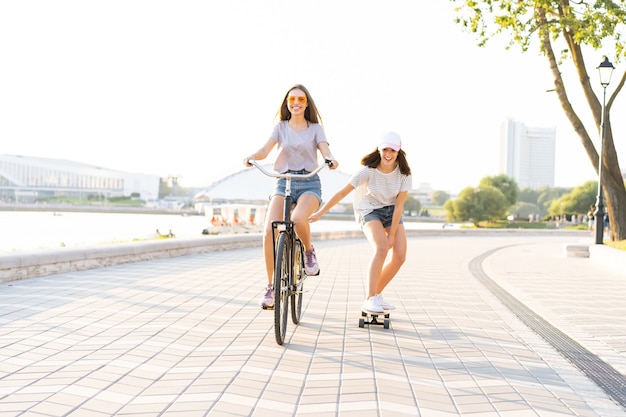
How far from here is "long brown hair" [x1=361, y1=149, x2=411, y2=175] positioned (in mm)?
5996

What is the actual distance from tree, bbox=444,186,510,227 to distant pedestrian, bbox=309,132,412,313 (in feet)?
237

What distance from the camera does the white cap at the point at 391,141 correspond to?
5824 mm

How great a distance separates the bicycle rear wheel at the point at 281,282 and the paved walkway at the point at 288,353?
15 cm

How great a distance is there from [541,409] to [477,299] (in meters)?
4.95

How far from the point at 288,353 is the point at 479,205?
74.2m

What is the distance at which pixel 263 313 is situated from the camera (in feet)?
22.3

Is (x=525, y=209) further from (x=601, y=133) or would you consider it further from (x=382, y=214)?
(x=382, y=214)

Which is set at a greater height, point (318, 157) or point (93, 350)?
point (318, 157)

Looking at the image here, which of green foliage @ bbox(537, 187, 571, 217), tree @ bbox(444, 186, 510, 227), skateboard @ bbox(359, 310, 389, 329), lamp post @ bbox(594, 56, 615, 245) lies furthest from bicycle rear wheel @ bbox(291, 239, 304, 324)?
green foliage @ bbox(537, 187, 571, 217)

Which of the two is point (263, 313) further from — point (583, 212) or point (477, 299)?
point (583, 212)

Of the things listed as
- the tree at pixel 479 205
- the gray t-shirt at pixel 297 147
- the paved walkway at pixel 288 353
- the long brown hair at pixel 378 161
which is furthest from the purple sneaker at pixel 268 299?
the tree at pixel 479 205

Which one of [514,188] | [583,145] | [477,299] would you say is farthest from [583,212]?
[477,299]

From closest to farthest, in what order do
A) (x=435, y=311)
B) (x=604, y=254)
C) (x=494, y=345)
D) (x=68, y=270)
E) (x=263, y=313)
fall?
1. (x=494, y=345)
2. (x=263, y=313)
3. (x=435, y=311)
4. (x=68, y=270)
5. (x=604, y=254)

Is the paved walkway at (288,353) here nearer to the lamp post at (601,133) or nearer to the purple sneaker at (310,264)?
the purple sneaker at (310,264)
